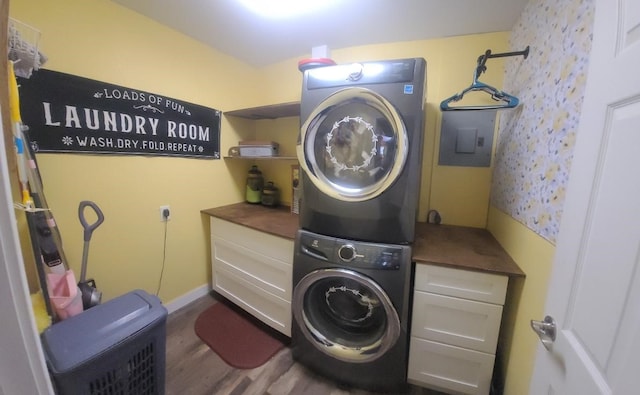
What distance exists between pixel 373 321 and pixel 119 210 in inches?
71.6

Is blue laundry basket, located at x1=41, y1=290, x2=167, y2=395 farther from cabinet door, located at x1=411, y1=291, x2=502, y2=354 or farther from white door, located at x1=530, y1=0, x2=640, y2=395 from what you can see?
white door, located at x1=530, y1=0, x2=640, y2=395

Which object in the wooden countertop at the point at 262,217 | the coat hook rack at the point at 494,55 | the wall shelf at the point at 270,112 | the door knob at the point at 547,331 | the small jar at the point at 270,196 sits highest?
the coat hook rack at the point at 494,55

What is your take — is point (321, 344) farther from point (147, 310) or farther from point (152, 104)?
point (152, 104)

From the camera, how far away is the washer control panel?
3.57ft

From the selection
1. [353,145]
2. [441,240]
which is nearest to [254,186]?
[353,145]

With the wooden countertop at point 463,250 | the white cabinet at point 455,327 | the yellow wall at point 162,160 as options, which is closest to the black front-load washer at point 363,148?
the wooden countertop at point 463,250

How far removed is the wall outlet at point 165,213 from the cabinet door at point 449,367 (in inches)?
75.6

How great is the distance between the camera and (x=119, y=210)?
4.93ft

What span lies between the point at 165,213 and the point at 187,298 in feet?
2.66

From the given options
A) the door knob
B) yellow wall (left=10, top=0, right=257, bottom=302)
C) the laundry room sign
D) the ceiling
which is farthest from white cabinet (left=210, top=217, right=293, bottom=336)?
the ceiling

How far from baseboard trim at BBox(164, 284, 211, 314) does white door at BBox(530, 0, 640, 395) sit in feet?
7.53

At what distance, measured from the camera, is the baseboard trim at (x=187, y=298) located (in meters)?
1.85

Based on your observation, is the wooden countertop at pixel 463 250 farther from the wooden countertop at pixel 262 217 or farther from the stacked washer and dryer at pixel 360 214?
the wooden countertop at pixel 262 217

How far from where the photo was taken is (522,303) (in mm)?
1015
